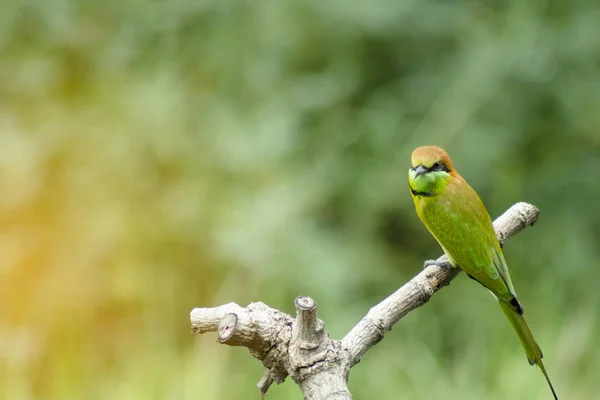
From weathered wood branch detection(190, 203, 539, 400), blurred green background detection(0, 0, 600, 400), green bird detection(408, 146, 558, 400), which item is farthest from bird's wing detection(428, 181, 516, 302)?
blurred green background detection(0, 0, 600, 400)

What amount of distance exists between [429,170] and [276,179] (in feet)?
4.64

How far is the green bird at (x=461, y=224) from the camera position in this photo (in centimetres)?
122

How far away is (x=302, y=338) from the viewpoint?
88 cm

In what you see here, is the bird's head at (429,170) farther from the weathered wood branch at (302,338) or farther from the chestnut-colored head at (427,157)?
the weathered wood branch at (302,338)

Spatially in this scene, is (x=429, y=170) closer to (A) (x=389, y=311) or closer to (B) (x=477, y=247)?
(B) (x=477, y=247)

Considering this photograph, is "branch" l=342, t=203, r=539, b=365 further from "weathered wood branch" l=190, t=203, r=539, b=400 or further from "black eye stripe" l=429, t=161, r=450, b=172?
"black eye stripe" l=429, t=161, r=450, b=172

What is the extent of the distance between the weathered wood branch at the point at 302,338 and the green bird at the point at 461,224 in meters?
0.29

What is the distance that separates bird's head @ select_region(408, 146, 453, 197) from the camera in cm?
121

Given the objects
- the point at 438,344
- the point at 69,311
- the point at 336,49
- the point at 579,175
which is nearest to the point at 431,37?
the point at 336,49

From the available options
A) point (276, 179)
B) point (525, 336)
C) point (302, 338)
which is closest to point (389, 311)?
point (302, 338)

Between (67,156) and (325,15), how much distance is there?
3.74 ft

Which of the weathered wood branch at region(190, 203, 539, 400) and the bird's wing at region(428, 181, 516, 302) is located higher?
the bird's wing at region(428, 181, 516, 302)

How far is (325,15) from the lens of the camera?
3.07 metres

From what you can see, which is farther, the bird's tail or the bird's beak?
the bird's beak
